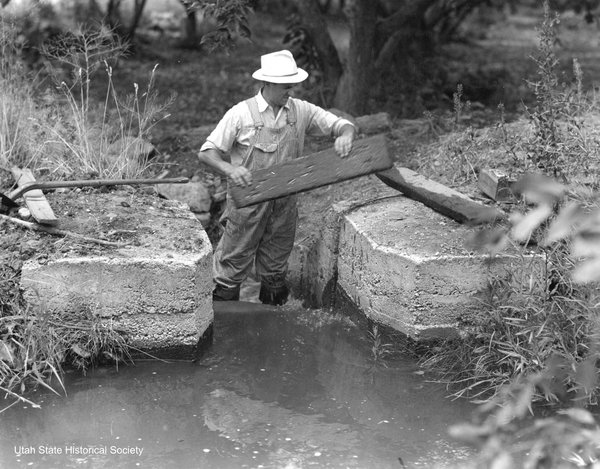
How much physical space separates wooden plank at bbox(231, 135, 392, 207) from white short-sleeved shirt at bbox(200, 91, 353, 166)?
0.31 meters

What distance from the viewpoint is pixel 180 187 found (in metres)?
7.79

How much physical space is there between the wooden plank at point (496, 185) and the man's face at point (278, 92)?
5.16ft

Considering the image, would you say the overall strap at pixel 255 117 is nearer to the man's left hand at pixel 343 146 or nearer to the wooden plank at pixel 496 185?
the man's left hand at pixel 343 146

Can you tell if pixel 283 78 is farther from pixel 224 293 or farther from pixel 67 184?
pixel 224 293

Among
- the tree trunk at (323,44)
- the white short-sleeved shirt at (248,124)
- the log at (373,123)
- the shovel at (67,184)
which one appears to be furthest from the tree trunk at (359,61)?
the shovel at (67,184)

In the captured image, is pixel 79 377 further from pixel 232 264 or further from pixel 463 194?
pixel 463 194

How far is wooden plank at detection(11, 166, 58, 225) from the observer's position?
562cm

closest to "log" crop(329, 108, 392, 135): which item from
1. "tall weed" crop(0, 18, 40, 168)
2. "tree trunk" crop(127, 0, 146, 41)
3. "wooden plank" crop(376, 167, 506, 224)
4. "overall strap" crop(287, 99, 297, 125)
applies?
"wooden plank" crop(376, 167, 506, 224)

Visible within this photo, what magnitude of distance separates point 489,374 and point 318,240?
7.34 ft

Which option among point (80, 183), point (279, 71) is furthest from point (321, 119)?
point (80, 183)

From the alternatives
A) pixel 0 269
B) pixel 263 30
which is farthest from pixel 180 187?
pixel 263 30

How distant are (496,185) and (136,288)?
2629 millimetres

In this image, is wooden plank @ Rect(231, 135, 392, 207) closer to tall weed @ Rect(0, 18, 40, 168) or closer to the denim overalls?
the denim overalls

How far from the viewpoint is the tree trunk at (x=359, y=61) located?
9117 millimetres
